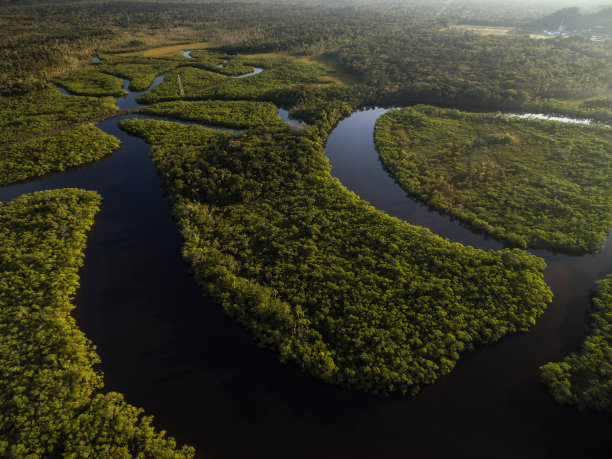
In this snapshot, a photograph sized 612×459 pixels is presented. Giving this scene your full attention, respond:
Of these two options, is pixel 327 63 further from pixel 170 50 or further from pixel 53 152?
pixel 53 152

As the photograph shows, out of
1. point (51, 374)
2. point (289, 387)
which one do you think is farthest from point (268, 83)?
point (289, 387)

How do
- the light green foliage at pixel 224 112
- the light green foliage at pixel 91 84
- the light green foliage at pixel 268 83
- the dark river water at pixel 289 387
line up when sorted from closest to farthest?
the dark river water at pixel 289 387 < the light green foliage at pixel 224 112 < the light green foliage at pixel 268 83 < the light green foliage at pixel 91 84

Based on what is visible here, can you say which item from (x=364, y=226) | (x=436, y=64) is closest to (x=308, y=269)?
(x=364, y=226)

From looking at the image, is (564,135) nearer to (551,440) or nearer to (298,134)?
(298,134)

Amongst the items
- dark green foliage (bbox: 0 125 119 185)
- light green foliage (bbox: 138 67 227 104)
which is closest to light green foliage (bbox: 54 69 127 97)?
light green foliage (bbox: 138 67 227 104)

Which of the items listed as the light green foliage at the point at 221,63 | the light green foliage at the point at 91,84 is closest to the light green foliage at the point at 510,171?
the light green foliage at the point at 221,63

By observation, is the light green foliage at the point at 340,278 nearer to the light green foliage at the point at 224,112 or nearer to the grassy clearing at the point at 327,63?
the light green foliage at the point at 224,112
